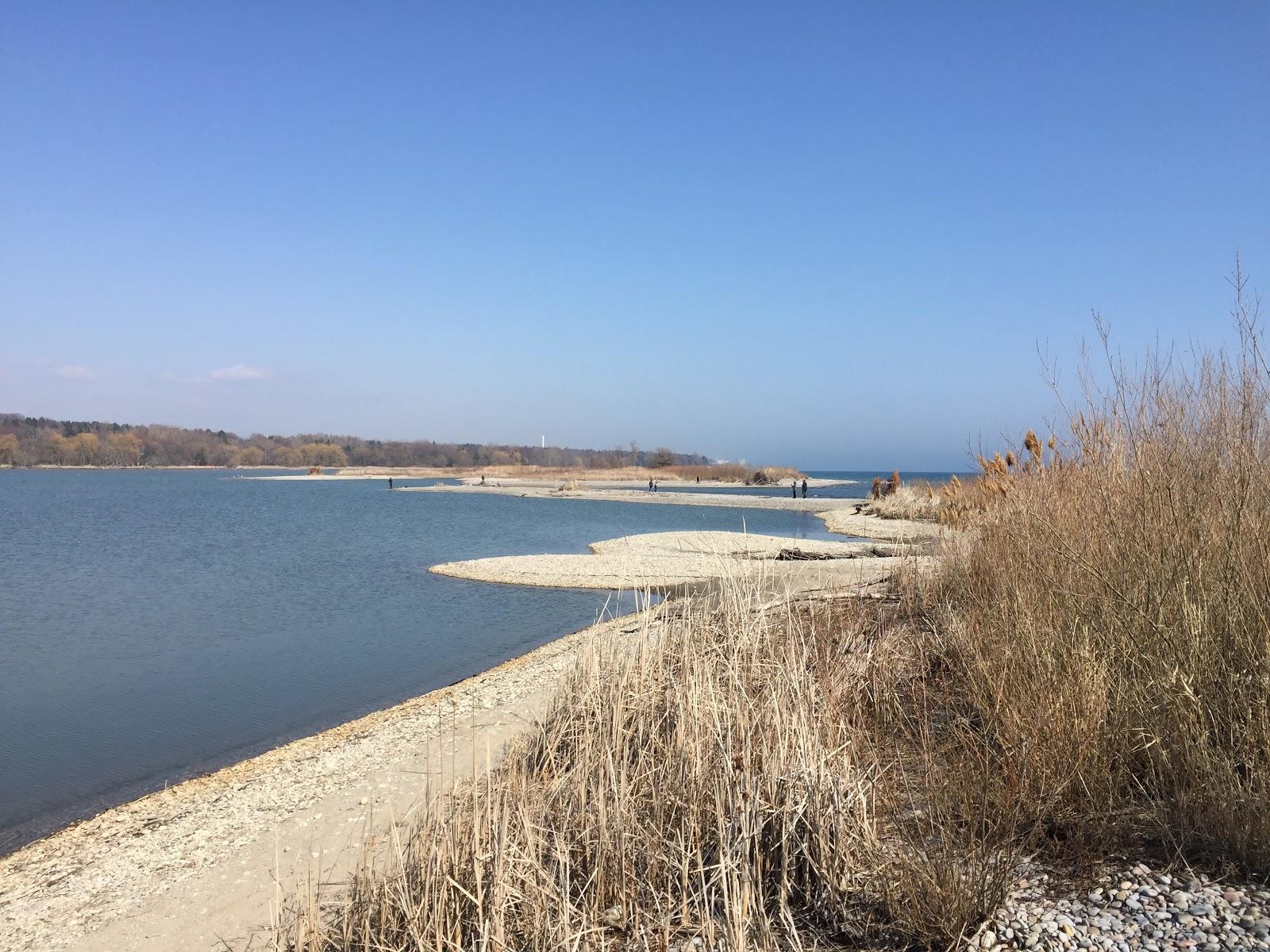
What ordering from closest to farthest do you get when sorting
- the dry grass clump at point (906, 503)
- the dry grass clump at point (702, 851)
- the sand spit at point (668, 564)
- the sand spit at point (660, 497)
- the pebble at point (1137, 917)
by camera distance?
the pebble at point (1137, 917)
the dry grass clump at point (702, 851)
the sand spit at point (668, 564)
the dry grass clump at point (906, 503)
the sand spit at point (660, 497)

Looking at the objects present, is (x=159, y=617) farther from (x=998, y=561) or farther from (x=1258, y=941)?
A: (x=1258, y=941)

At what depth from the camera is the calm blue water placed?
9.30m

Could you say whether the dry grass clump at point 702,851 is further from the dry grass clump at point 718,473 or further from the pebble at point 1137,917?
the dry grass clump at point 718,473

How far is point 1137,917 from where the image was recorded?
3195 millimetres

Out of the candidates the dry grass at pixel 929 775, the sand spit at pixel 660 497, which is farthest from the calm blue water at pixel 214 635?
the sand spit at pixel 660 497

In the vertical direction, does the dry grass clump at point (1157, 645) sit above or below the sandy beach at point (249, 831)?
above

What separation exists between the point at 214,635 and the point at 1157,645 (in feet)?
51.7

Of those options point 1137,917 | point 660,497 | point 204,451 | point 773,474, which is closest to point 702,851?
point 1137,917

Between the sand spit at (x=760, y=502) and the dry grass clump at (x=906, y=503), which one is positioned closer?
the sand spit at (x=760, y=502)

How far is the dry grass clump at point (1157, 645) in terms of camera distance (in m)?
3.73

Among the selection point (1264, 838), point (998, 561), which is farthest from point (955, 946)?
point (998, 561)

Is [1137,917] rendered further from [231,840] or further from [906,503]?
[906,503]

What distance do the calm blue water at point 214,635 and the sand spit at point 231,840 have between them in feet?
3.26

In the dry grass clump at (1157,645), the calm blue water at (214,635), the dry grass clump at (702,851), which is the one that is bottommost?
the calm blue water at (214,635)
